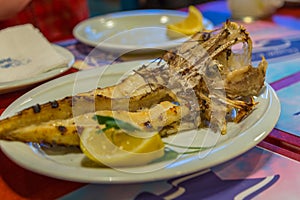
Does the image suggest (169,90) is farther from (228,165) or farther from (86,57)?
(86,57)

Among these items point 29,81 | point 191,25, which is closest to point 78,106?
point 29,81

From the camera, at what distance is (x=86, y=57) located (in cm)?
112

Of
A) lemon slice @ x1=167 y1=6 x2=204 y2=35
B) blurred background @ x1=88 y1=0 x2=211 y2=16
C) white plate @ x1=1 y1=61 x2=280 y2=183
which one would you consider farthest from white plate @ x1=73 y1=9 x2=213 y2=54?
blurred background @ x1=88 y1=0 x2=211 y2=16

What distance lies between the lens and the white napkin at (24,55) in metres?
0.94

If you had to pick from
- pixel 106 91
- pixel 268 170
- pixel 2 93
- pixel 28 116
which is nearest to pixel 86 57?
pixel 2 93

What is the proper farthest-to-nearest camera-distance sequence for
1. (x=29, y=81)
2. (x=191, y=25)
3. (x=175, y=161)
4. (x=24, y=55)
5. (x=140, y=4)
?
(x=140, y=4) → (x=191, y=25) → (x=24, y=55) → (x=29, y=81) → (x=175, y=161)

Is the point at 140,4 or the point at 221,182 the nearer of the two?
the point at 221,182

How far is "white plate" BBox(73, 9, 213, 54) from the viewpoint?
108cm

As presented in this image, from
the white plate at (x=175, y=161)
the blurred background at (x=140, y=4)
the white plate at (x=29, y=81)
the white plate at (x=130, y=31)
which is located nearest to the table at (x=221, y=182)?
the white plate at (x=175, y=161)

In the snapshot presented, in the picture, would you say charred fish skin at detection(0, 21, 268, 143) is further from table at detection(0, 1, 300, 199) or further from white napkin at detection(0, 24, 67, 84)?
white napkin at detection(0, 24, 67, 84)

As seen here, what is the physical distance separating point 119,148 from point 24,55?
0.58 meters

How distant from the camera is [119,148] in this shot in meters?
0.52

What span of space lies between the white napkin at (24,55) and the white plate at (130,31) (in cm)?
15

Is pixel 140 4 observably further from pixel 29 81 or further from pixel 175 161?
pixel 175 161
